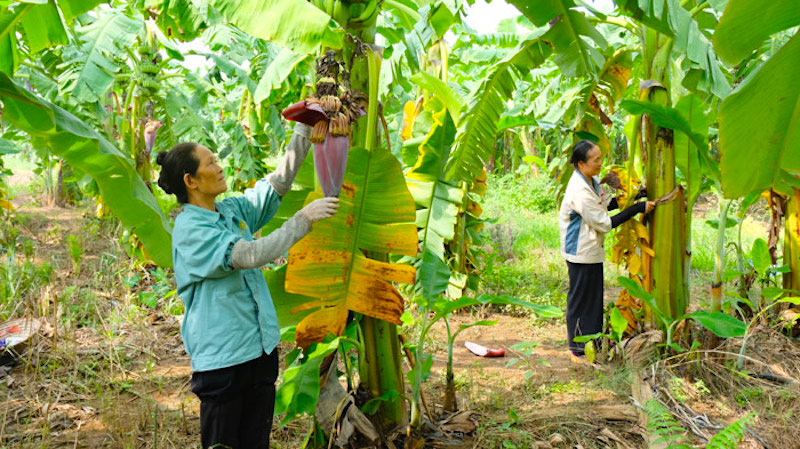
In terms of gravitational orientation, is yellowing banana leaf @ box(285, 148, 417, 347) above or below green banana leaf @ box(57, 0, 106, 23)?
below

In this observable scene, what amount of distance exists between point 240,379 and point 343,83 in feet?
3.57

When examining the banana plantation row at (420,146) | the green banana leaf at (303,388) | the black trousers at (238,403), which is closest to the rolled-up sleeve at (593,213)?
the banana plantation row at (420,146)

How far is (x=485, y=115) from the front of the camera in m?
2.83

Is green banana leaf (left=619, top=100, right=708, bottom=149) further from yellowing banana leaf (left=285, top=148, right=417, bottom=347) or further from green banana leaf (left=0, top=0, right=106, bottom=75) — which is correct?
green banana leaf (left=0, top=0, right=106, bottom=75)

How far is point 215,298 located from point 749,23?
1.81m

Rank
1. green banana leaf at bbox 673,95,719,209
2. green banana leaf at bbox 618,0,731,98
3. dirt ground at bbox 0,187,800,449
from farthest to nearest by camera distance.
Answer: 1. green banana leaf at bbox 673,95,719,209
2. dirt ground at bbox 0,187,800,449
3. green banana leaf at bbox 618,0,731,98

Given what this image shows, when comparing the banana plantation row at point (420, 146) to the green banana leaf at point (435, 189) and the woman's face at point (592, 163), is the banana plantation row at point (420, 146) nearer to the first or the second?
the green banana leaf at point (435, 189)

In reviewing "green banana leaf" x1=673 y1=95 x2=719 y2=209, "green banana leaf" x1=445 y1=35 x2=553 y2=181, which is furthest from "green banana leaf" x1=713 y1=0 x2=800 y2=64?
"green banana leaf" x1=673 y1=95 x2=719 y2=209

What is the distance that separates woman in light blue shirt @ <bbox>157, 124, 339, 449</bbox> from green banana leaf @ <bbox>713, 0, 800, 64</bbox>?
4.24 feet

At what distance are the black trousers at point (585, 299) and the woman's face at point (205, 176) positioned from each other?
2.66 m

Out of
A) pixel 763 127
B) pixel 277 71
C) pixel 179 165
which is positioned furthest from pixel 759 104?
pixel 277 71

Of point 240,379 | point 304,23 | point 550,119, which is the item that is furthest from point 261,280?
point 550,119

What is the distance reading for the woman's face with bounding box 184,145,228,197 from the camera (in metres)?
1.84

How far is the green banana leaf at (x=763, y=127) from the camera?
143cm
